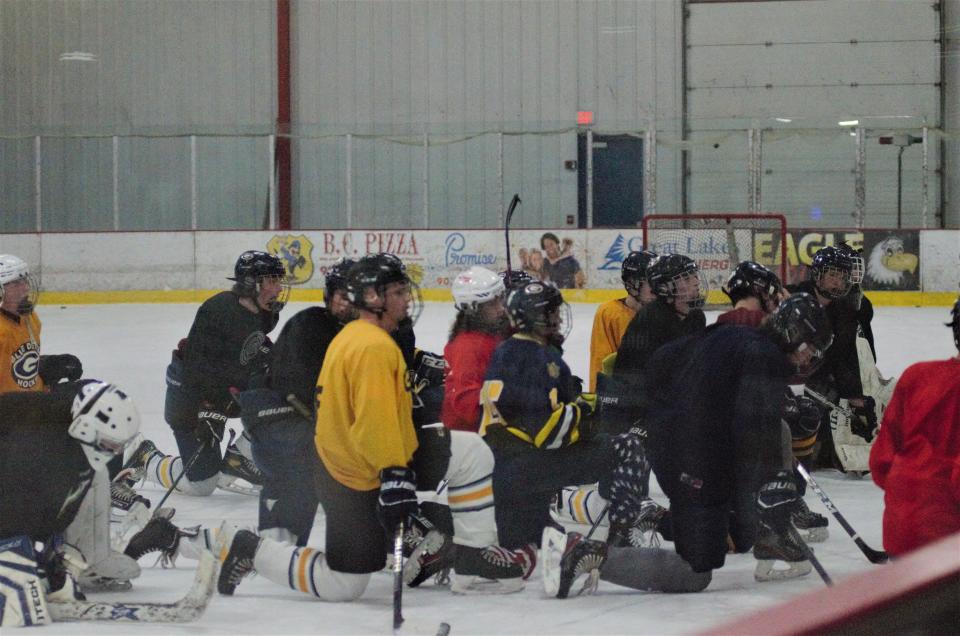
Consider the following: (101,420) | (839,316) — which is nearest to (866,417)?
(839,316)

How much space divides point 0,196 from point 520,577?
1382cm

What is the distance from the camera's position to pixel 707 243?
1098 centimetres

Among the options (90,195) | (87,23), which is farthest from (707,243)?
(87,23)

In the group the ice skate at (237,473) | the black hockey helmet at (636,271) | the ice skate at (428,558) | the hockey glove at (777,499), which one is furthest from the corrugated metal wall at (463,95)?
the hockey glove at (777,499)

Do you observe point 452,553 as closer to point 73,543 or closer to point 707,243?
point 73,543

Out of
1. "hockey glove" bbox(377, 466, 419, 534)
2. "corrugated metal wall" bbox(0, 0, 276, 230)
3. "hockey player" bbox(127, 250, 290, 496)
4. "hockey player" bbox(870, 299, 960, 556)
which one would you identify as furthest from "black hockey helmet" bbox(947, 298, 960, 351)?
"corrugated metal wall" bbox(0, 0, 276, 230)

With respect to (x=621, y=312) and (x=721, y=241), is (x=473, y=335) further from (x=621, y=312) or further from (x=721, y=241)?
(x=721, y=241)

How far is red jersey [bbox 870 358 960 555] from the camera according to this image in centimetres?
258

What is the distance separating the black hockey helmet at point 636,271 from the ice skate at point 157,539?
194 centimetres

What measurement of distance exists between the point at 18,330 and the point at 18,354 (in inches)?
3.2

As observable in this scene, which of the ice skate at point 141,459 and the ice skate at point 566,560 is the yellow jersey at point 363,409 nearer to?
the ice skate at point 566,560

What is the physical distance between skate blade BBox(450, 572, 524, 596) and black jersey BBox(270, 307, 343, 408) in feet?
2.36

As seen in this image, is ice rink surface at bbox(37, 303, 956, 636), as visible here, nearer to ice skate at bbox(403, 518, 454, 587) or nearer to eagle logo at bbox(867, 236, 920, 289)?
ice skate at bbox(403, 518, 454, 587)

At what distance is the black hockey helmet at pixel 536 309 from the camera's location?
346 cm
